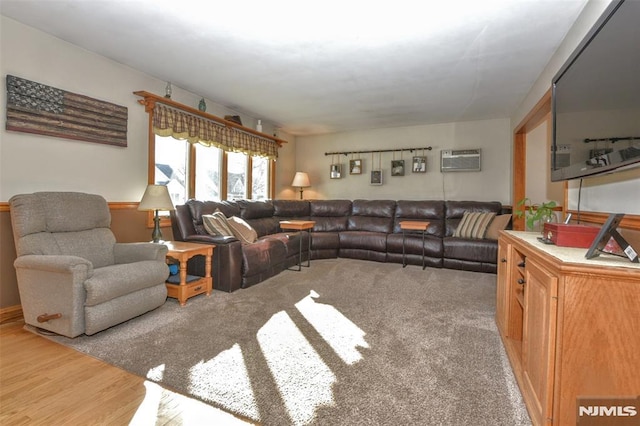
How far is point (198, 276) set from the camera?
10.1 feet

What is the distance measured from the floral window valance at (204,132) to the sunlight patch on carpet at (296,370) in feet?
8.26

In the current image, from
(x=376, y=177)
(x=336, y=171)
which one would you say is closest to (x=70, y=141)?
(x=336, y=171)

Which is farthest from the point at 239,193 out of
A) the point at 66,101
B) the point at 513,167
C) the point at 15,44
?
the point at 513,167

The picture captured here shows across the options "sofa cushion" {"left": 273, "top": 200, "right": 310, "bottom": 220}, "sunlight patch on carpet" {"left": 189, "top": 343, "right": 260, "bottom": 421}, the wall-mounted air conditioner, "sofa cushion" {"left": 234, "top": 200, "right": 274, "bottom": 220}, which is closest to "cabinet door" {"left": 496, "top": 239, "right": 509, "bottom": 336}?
"sunlight patch on carpet" {"left": 189, "top": 343, "right": 260, "bottom": 421}

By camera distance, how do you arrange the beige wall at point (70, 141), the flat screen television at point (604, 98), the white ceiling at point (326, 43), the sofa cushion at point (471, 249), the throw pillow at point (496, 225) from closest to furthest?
1. the flat screen television at point (604, 98)
2. the white ceiling at point (326, 43)
3. the beige wall at point (70, 141)
4. the sofa cushion at point (471, 249)
5. the throw pillow at point (496, 225)

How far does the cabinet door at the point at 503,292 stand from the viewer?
1931mm

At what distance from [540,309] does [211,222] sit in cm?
301

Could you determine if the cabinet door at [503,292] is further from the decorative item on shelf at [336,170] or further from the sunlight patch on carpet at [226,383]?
the decorative item on shelf at [336,170]

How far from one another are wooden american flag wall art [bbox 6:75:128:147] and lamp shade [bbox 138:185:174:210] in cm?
64

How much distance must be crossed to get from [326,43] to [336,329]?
2.30 metres

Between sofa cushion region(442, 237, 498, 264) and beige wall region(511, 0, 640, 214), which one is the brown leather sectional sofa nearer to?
sofa cushion region(442, 237, 498, 264)

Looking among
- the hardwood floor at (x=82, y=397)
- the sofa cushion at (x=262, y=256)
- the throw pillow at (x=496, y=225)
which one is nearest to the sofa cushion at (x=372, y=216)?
the throw pillow at (x=496, y=225)

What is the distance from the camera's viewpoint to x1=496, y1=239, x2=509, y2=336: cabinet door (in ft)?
6.34

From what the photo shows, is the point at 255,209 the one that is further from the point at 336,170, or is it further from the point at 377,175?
the point at 377,175
